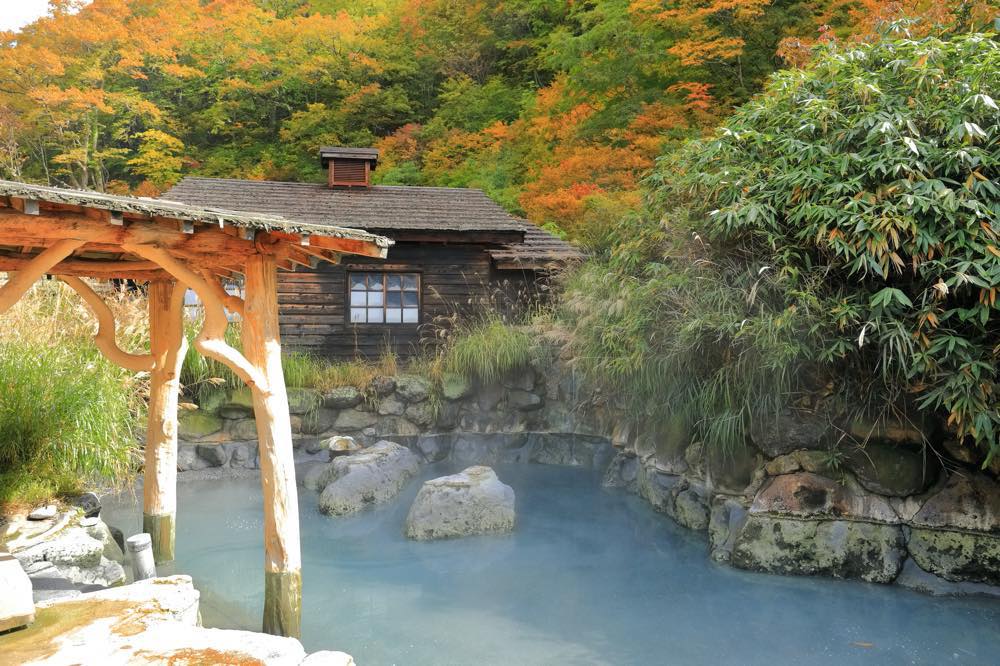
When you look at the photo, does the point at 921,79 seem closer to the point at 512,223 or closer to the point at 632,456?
the point at 632,456

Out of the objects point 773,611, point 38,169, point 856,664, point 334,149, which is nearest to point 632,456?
point 773,611

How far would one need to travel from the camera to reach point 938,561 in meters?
5.82

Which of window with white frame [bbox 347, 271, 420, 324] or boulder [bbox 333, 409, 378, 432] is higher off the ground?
window with white frame [bbox 347, 271, 420, 324]

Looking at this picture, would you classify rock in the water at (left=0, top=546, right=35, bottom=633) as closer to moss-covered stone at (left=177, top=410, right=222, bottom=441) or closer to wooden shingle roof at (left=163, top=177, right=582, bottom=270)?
moss-covered stone at (left=177, top=410, right=222, bottom=441)

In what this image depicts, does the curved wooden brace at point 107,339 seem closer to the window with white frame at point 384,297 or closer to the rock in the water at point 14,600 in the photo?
the rock in the water at point 14,600

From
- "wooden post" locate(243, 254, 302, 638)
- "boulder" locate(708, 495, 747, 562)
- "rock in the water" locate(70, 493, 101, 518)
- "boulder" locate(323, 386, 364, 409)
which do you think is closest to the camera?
"wooden post" locate(243, 254, 302, 638)

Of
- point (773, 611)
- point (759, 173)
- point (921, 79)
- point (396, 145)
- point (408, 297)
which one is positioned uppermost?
point (396, 145)

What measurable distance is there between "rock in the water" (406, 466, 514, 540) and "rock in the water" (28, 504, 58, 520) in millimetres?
3123

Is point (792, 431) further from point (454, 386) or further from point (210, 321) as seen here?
point (454, 386)

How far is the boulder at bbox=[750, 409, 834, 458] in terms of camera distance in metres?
6.28

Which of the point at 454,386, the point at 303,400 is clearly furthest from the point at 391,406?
the point at 303,400

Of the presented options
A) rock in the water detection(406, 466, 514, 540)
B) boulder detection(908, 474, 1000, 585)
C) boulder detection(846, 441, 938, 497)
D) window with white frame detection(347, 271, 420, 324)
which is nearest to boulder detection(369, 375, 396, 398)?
window with white frame detection(347, 271, 420, 324)

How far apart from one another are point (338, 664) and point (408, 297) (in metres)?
9.09

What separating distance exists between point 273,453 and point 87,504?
2.49 m
